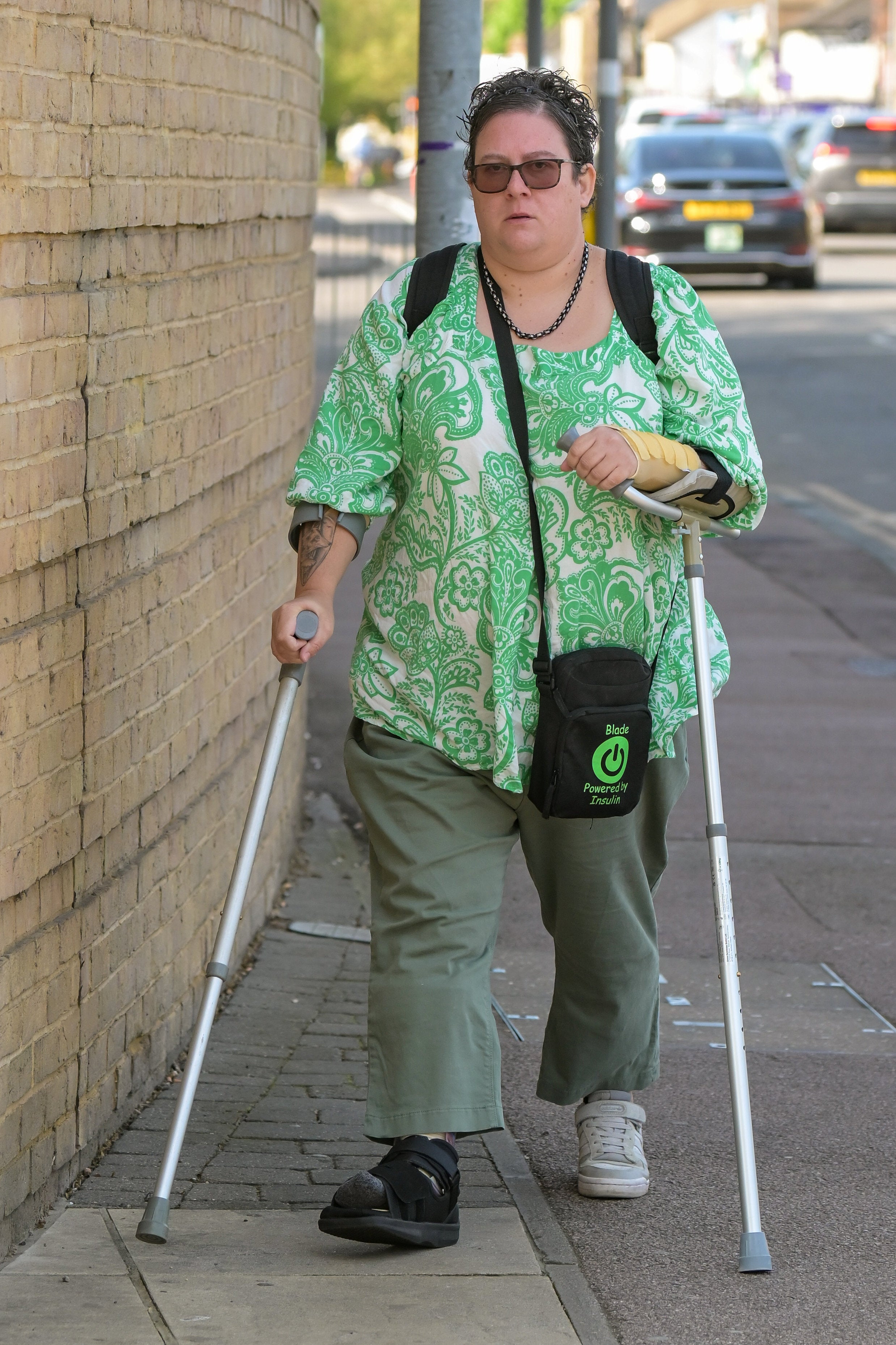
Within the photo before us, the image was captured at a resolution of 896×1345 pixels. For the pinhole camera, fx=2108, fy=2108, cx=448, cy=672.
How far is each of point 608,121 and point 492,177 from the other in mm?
9090

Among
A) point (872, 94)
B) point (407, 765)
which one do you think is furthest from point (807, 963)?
point (872, 94)

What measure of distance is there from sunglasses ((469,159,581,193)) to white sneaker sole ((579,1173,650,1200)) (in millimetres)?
1790

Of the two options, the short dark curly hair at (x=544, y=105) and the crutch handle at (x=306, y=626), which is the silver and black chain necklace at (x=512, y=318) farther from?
the crutch handle at (x=306, y=626)

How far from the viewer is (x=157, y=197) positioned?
13.1ft

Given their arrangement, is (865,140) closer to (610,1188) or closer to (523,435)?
(523,435)

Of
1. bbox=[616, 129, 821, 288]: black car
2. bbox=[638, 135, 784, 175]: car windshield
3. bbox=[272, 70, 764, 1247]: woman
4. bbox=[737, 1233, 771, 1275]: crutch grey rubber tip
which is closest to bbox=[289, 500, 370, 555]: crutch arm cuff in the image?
bbox=[272, 70, 764, 1247]: woman

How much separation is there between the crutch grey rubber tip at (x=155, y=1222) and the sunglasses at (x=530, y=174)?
180 centimetres

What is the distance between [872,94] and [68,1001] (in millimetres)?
72127

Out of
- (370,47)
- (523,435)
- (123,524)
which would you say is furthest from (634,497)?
(370,47)

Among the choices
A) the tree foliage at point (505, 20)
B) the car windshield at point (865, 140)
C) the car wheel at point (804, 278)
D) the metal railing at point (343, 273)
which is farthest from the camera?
the tree foliage at point (505, 20)

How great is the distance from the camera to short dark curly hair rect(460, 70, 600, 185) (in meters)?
3.67

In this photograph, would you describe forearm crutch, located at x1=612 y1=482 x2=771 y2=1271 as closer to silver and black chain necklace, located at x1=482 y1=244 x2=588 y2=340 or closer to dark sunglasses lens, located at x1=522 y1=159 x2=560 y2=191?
silver and black chain necklace, located at x1=482 y1=244 x2=588 y2=340

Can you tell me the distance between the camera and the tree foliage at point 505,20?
69500 millimetres

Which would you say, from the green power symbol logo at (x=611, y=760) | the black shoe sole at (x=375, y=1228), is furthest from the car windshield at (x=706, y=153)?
the black shoe sole at (x=375, y=1228)
